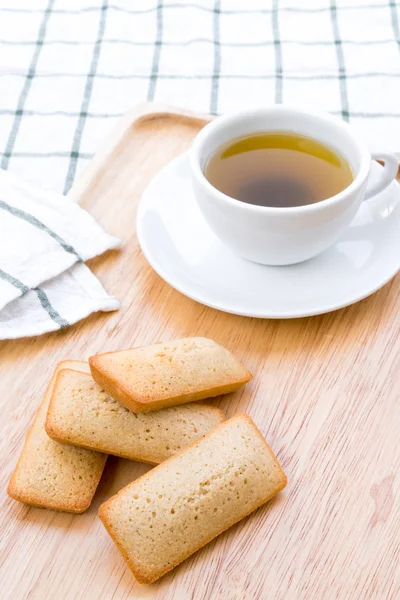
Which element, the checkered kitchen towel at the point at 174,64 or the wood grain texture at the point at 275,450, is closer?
the wood grain texture at the point at 275,450

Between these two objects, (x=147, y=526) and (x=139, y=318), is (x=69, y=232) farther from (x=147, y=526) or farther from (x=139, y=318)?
(x=147, y=526)

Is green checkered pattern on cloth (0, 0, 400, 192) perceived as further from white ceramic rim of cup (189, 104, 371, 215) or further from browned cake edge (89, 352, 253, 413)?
browned cake edge (89, 352, 253, 413)

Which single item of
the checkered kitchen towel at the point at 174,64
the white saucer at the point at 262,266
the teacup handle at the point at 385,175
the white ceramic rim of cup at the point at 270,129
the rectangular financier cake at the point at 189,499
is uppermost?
the white ceramic rim of cup at the point at 270,129

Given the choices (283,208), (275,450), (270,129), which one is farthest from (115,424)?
(270,129)

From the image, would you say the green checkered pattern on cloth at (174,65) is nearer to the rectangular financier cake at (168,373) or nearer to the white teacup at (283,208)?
the white teacup at (283,208)

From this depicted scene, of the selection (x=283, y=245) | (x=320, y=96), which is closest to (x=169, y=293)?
(x=283, y=245)

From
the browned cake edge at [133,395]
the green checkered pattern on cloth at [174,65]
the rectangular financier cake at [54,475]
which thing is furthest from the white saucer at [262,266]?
the green checkered pattern on cloth at [174,65]

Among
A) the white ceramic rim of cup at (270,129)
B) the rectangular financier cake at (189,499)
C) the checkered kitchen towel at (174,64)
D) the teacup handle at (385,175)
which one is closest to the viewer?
the rectangular financier cake at (189,499)
